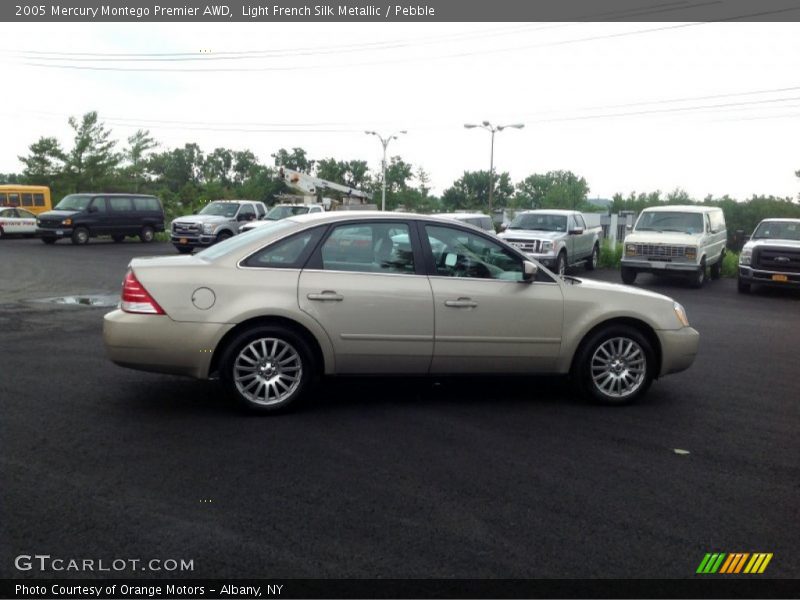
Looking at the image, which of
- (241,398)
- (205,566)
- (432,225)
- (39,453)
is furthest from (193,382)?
(205,566)

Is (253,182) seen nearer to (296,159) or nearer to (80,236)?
(296,159)

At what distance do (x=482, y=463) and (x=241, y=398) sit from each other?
2.07 meters

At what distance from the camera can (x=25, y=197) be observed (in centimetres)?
3934

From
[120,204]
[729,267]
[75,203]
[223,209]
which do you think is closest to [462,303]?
[729,267]

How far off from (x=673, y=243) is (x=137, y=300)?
50.7 feet

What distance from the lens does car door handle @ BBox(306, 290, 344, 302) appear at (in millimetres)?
6105

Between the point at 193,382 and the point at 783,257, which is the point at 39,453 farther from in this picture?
the point at 783,257

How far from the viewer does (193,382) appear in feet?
23.8

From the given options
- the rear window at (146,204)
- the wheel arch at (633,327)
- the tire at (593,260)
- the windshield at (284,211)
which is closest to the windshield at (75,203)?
the rear window at (146,204)

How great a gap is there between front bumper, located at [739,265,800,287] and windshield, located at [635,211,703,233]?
1.83 metres

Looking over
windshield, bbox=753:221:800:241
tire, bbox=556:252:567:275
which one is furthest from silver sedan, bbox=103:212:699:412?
windshield, bbox=753:221:800:241

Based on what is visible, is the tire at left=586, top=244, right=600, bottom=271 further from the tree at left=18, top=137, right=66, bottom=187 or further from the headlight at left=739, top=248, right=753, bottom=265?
the tree at left=18, top=137, right=66, bottom=187

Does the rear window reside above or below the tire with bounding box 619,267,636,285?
Answer: above

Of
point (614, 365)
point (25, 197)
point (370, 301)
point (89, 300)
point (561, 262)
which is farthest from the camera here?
point (25, 197)
